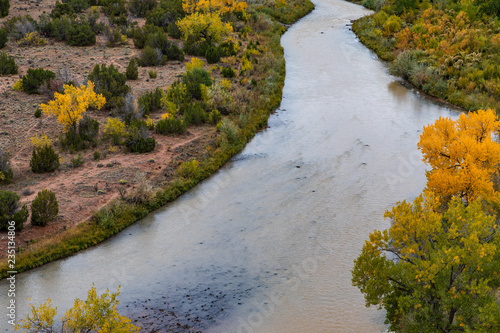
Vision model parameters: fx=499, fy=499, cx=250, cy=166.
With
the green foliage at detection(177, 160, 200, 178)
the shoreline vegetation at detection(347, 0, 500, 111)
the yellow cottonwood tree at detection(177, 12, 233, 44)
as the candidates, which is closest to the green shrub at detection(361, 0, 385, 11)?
the shoreline vegetation at detection(347, 0, 500, 111)

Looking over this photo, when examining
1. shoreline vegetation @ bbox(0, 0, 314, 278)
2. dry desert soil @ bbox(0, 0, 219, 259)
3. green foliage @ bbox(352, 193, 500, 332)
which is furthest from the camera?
dry desert soil @ bbox(0, 0, 219, 259)

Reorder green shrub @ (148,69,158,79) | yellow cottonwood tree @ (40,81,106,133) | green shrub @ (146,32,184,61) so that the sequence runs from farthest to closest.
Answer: green shrub @ (146,32,184,61)
green shrub @ (148,69,158,79)
yellow cottonwood tree @ (40,81,106,133)

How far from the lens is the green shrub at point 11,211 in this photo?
14473mm

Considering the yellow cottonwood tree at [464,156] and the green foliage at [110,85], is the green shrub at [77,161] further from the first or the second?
the yellow cottonwood tree at [464,156]

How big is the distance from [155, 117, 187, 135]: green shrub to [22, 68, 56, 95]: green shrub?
640 centimetres

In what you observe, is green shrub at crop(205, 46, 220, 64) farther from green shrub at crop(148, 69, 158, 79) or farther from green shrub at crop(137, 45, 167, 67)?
green shrub at crop(148, 69, 158, 79)

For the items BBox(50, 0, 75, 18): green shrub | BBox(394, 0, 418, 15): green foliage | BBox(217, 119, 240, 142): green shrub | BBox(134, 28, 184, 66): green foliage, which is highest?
BBox(394, 0, 418, 15): green foliage

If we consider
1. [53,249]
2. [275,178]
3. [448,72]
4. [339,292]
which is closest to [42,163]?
[53,249]

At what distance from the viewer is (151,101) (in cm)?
2386

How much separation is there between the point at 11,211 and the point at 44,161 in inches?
129

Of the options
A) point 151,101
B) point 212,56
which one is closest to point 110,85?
point 151,101

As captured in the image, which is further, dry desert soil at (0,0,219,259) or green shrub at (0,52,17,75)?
green shrub at (0,52,17,75)

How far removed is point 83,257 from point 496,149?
39.8ft

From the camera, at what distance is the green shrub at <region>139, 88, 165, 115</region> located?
2328 centimetres
